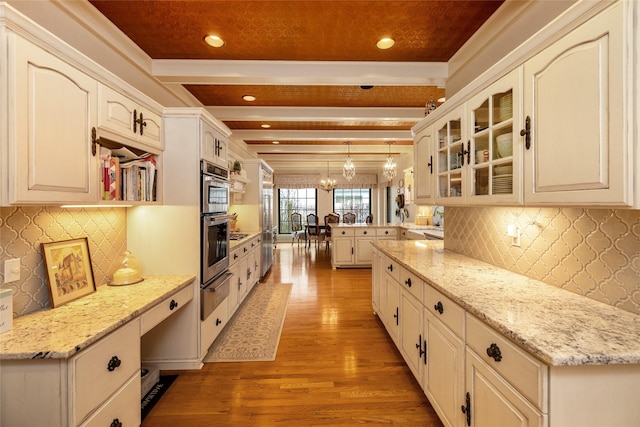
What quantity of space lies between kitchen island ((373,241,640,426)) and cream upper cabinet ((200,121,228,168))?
1859mm

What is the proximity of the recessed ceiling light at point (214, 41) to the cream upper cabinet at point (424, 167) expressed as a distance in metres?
1.87

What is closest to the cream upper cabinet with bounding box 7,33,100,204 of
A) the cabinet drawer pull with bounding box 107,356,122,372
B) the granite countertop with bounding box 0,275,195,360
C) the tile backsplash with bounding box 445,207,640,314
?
the granite countertop with bounding box 0,275,195,360

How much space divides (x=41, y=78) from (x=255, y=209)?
3.69 meters

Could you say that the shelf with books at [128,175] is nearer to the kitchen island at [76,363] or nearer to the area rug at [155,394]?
the kitchen island at [76,363]

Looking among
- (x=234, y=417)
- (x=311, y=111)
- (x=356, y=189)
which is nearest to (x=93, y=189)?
(x=234, y=417)

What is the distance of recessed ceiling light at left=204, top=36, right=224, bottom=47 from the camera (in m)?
2.24

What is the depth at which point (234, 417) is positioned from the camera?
1812 mm

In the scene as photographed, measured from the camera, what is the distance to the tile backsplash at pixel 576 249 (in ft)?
3.91

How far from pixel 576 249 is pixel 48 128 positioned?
8.25 feet

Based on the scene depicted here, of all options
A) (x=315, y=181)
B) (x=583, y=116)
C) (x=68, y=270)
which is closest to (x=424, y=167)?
(x=583, y=116)

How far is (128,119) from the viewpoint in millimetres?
1792

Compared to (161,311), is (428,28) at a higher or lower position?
higher

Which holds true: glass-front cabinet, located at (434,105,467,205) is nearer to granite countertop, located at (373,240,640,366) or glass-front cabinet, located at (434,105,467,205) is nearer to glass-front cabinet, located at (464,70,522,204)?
glass-front cabinet, located at (464,70,522,204)

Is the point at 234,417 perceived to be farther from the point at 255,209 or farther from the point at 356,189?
the point at 356,189
